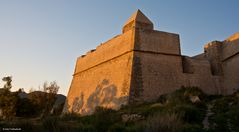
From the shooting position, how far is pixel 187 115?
438 inches

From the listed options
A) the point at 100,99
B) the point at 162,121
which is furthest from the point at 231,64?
the point at 162,121

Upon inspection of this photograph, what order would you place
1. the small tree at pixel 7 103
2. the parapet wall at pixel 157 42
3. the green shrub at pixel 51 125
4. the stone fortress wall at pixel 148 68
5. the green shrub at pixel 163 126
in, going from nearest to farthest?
the green shrub at pixel 163 126 < the green shrub at pixel 51 125 < the stone fortress wall at pixel 148 68 < the parapet wall at pixel 157 42 < the small tree at pixel 7 103

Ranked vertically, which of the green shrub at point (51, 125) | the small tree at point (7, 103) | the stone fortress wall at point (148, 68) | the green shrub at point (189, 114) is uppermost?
the stone fortress wall at point (148, 68)

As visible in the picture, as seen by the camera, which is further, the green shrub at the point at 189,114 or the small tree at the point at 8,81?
the small tree at the point at 8,81

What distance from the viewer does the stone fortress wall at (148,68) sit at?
17297 mm

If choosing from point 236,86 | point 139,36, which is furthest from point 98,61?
point 236,86

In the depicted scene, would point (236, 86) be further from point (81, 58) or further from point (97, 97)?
point (81, 58)

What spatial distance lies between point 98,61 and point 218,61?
999 centimetres

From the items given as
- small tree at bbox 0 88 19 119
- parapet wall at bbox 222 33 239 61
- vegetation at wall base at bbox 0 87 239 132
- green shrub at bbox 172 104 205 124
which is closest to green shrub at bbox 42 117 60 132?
vegetation at wall base at bbox 0 87 239 132

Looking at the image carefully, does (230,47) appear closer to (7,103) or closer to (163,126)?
(163,126)

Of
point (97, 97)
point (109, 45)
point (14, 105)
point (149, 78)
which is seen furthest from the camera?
point (14, 105)

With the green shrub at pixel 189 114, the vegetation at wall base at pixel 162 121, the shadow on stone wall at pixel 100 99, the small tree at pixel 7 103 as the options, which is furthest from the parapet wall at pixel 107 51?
the green shrub at pixel 189 114

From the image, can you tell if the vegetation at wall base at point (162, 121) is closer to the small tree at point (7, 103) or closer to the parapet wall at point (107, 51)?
the parapet wall at point (107, 51)

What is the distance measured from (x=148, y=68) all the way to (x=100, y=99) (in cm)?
440
